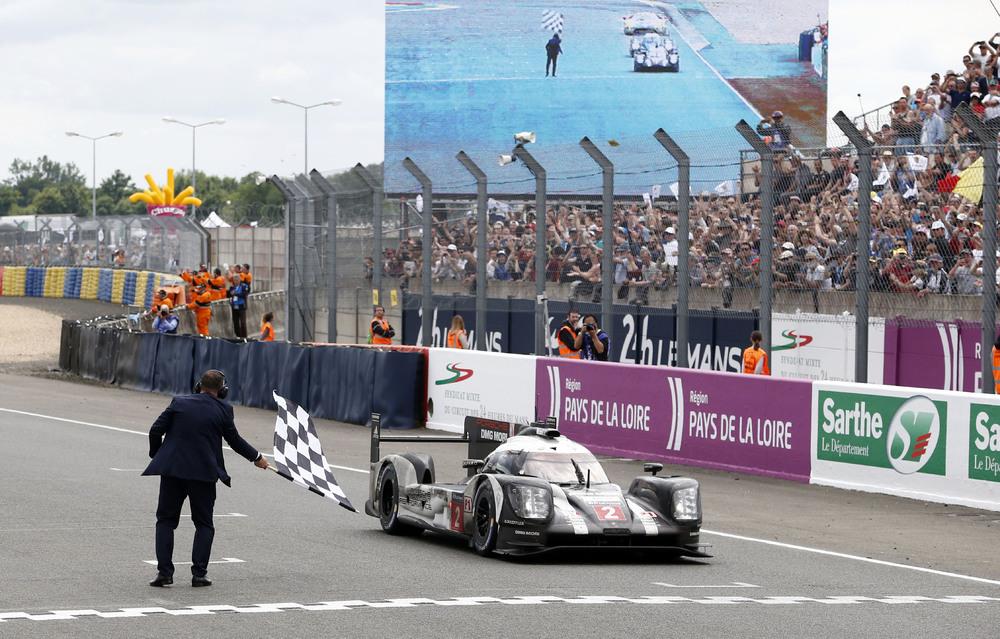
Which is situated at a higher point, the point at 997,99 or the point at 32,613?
the point at 997,99

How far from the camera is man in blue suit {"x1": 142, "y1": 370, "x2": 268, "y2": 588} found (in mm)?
10359

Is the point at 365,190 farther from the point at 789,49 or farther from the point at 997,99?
the point at 789,49

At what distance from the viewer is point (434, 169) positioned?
184ft

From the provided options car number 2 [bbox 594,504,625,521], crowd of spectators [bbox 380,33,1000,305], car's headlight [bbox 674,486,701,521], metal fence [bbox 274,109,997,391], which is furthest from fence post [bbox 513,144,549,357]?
car number 2 [bbox 594,504,625,521]

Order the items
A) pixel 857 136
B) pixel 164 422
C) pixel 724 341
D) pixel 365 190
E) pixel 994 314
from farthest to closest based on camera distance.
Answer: pixel 365 190 < pixel 724 341 < pixel 857 136 < pixel 994 314 < pixel 164 422

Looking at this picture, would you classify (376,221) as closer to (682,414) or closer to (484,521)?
(682,414)

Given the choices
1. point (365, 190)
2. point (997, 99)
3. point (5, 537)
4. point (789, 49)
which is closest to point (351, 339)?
point (365, 190)

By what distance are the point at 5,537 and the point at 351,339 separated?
679 inches

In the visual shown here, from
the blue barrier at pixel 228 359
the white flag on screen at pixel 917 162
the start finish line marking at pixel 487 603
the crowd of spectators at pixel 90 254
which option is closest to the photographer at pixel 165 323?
the blue barrier at pixel 228 359

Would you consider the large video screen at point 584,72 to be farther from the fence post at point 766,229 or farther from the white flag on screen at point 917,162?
the white flag on screen at point 917,162

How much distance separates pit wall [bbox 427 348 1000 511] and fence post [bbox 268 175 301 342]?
25.4 ft

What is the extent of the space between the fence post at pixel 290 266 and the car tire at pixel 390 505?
17174 mm

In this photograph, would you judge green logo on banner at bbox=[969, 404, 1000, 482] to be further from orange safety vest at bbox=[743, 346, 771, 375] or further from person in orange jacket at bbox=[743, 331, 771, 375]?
orange safety vest at bbox=[743, 346, 771, 375]

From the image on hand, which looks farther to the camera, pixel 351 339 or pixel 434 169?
pixel 434 169
